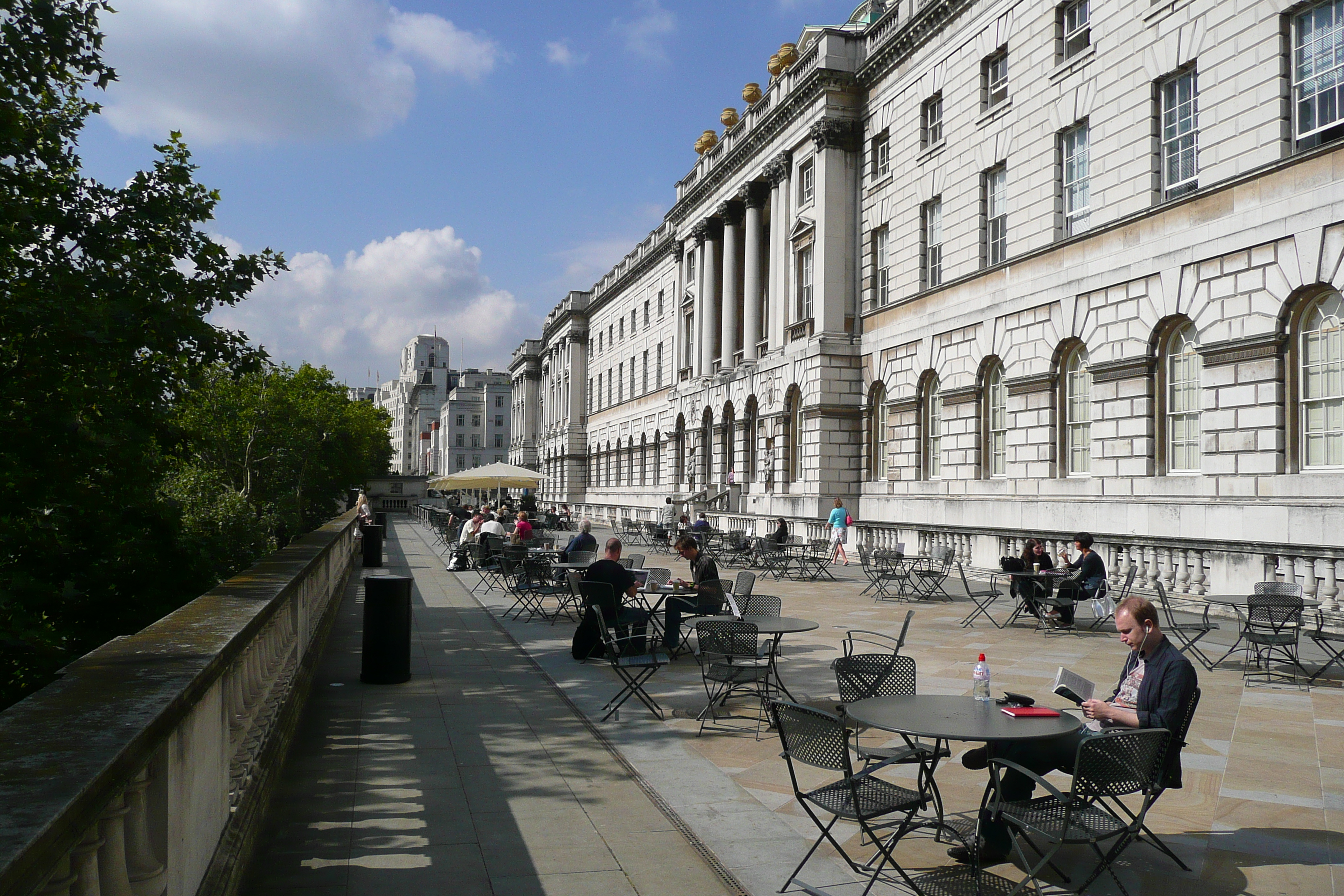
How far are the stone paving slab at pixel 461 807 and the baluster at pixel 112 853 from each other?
6.74ft

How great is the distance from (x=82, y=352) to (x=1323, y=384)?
16596 mm

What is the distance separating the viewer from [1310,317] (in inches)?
611

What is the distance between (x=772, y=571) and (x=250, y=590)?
58.5 feet

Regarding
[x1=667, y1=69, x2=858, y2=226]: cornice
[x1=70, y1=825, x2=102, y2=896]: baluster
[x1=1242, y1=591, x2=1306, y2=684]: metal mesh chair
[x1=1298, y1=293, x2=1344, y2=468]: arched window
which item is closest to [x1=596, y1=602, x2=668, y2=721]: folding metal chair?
[x1=70, y1=825, x2=102, y2=896]: baluster

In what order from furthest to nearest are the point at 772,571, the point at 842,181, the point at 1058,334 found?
the point at 842,181
the point at 772,571
the point at 1058,334

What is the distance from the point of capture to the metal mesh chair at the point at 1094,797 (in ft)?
14.9

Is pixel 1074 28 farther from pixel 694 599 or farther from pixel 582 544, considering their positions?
pixel 694 599

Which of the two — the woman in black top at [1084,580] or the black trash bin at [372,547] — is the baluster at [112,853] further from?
the black trash bin at [372,547]

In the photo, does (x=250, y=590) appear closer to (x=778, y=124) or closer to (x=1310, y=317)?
(x=1310, y=317)

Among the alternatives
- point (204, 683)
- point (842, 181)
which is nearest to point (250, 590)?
point (204, 683)

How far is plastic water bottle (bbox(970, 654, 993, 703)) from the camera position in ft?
18.1

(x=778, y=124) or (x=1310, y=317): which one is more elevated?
(x=778, y=124)

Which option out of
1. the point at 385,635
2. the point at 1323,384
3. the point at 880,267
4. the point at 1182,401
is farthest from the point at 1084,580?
the point at 880,267

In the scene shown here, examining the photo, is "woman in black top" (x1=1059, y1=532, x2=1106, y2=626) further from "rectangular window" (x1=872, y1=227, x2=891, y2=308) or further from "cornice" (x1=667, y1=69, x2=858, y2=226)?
A: "cornice" (x1=667, y1=69, x2=858, y2=226)
